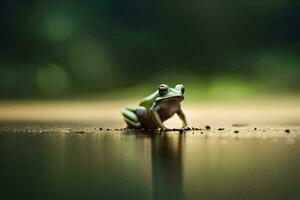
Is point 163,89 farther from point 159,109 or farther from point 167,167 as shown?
point 167,167

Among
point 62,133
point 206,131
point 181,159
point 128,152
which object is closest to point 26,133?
point 62,133

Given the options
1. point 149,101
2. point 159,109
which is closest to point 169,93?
point 159,109

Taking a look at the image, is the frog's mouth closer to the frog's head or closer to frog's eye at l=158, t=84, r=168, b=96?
the frog's head

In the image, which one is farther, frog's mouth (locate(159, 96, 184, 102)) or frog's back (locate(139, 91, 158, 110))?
frog's back (locate(139, 91, 158, 110))

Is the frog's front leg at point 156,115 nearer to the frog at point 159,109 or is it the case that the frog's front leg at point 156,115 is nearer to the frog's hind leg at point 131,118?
the frog at point 159,109

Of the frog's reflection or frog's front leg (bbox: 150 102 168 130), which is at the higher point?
frog's front leg (bbox: 150 102 168 130)

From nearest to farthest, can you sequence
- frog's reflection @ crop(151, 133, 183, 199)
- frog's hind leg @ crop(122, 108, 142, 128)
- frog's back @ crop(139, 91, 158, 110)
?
1. frog's reflection @ crop(151, 133, 183, 199)
2. frog's back @ crop(139, 91, 158, 110)
3. frog's hind leg @ crop(122, 108, 142, 128)

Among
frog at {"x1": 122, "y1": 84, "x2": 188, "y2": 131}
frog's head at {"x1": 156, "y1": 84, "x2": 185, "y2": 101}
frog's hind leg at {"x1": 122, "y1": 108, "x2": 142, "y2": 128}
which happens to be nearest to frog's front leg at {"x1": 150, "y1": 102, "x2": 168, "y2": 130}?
frog at {"x1": 122, "y1": 84, "x2": 188, "y2": 131}

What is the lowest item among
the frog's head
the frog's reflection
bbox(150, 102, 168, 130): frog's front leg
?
the frog's reflection
